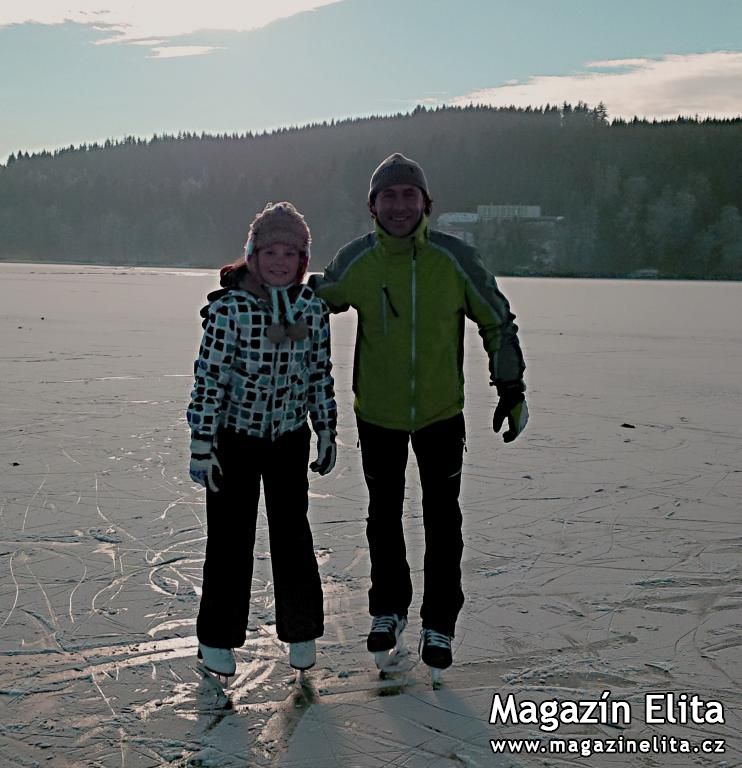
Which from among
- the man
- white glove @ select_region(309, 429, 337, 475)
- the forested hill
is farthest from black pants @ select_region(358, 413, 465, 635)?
the forested hill

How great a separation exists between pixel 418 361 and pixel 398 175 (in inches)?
23.1

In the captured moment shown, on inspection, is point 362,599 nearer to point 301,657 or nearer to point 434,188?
point 301,657

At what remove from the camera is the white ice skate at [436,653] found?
2.85 metres

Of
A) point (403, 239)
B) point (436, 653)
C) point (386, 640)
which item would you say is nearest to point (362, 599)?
point (386, 640)

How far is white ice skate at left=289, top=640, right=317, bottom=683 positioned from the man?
0.64ft

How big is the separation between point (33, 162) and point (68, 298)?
126285 millimetres

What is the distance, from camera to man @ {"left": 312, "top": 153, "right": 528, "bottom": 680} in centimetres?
288

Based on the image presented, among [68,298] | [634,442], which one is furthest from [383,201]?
[68,298]

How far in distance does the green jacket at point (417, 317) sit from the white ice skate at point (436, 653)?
0.67 meters

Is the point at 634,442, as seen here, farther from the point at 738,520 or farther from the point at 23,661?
the point at 23,661

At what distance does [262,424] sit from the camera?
2.77 m

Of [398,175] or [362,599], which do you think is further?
[362,599]

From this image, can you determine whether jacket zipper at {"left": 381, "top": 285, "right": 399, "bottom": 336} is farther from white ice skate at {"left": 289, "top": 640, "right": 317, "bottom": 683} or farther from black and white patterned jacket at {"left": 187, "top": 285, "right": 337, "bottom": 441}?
white ice skate at {"left": 289, "top": 640, "right": 317, "bottom": 683}

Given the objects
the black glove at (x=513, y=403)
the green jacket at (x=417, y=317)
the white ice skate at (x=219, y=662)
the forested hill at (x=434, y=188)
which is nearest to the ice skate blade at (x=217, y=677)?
the white ice skate at (x=219, y=662)
